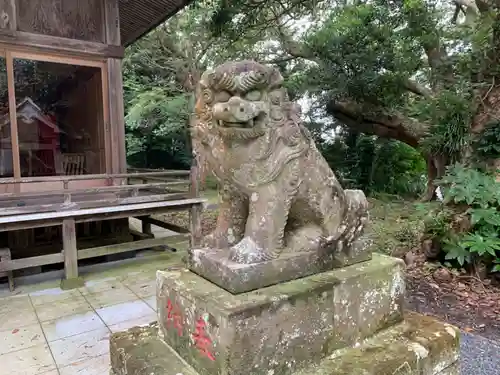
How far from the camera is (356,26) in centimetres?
651

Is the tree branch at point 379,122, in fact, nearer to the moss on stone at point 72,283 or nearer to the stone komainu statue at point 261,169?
the moss on stone at point 72,283

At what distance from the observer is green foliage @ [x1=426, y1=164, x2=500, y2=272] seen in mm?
3607

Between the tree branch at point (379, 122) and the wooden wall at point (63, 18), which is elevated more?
the wooden wall at point (63, 18)

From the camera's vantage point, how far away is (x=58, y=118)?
507cm

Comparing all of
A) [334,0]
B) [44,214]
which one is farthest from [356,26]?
[44,214]

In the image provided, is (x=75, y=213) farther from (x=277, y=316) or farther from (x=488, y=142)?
(x=488, y=142)

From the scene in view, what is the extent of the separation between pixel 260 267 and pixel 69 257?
130 inches

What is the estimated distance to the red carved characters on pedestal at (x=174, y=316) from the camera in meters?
1.51

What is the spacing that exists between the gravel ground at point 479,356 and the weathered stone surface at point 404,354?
0.73 m

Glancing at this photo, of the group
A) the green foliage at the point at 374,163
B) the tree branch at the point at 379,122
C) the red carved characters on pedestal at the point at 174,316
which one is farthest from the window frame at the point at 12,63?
the green foliage at the point at 374,163

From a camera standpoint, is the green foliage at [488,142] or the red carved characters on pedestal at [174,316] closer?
the red carved characters on pedestal at [174,316]

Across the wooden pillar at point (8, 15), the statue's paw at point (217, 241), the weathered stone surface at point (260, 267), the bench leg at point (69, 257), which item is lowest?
the bench leg at point (69, 257)

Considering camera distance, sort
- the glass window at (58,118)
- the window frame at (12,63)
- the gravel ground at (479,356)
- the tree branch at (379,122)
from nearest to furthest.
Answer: the gravel ground at (479,356), the window frame at (12,63), the glass window at (58,118), the tree branch at (379,122)

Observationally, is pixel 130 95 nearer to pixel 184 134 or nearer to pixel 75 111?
pixel 184 134
